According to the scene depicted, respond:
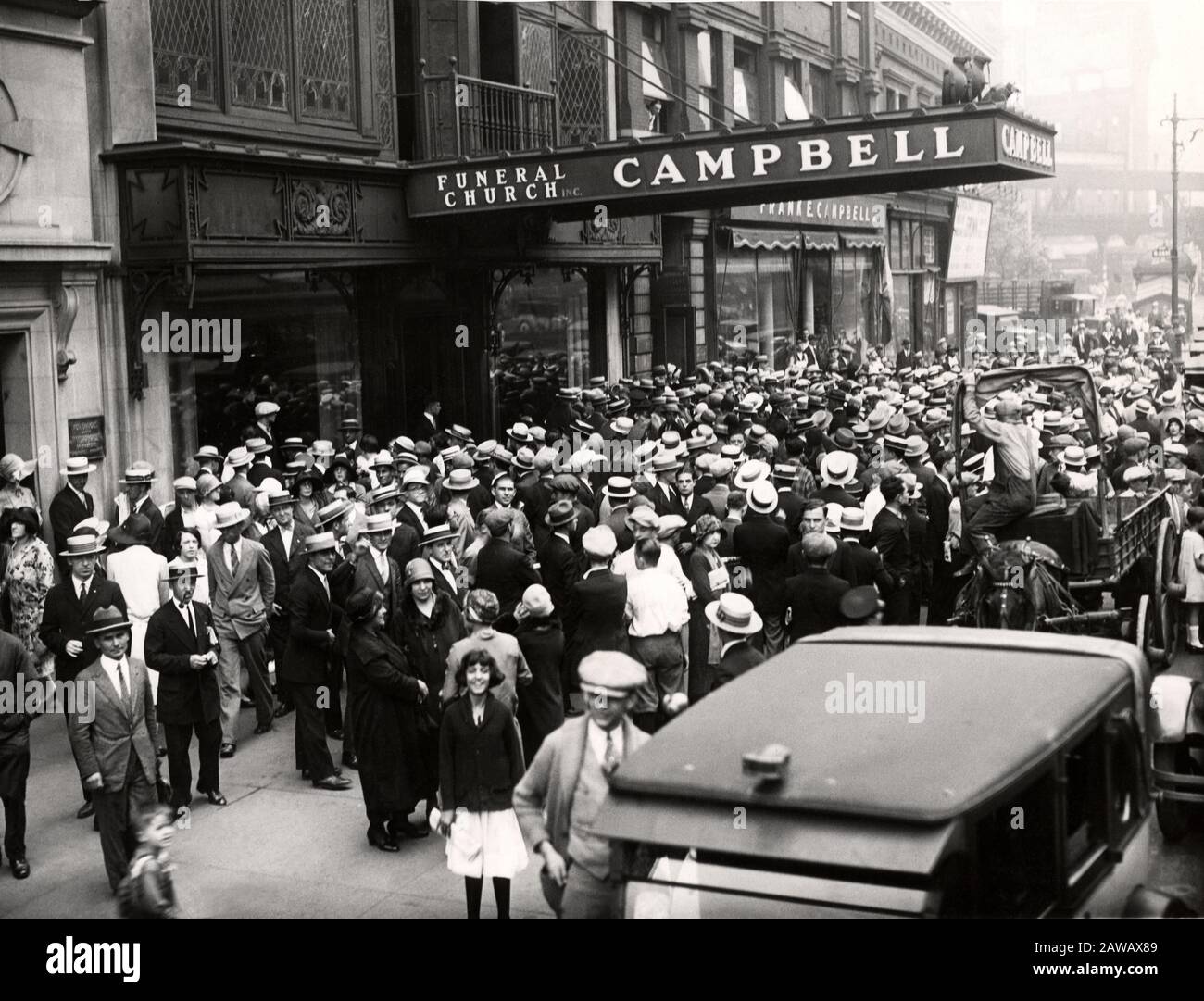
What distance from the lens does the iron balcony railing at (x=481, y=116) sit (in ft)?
62.3

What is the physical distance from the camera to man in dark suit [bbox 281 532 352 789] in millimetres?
9703

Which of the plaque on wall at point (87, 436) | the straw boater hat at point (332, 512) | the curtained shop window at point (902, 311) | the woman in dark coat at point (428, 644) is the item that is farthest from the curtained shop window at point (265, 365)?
the curtained shop window at point (902, 311)

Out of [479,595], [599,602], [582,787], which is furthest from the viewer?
[599,602]

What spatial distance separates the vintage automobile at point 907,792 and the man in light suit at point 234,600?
240 inches

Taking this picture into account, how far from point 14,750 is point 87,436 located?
6158 mm

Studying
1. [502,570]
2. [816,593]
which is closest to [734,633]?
[816,593]

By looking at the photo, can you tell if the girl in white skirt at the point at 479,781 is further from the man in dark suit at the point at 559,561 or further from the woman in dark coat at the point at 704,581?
the man in dark suit at the point at 559,561

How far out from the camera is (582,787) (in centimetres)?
589

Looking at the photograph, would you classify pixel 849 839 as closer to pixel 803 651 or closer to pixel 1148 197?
pixel 803 651

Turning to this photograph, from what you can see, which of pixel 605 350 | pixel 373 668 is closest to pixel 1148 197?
pixel 605 350

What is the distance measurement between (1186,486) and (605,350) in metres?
12.6
